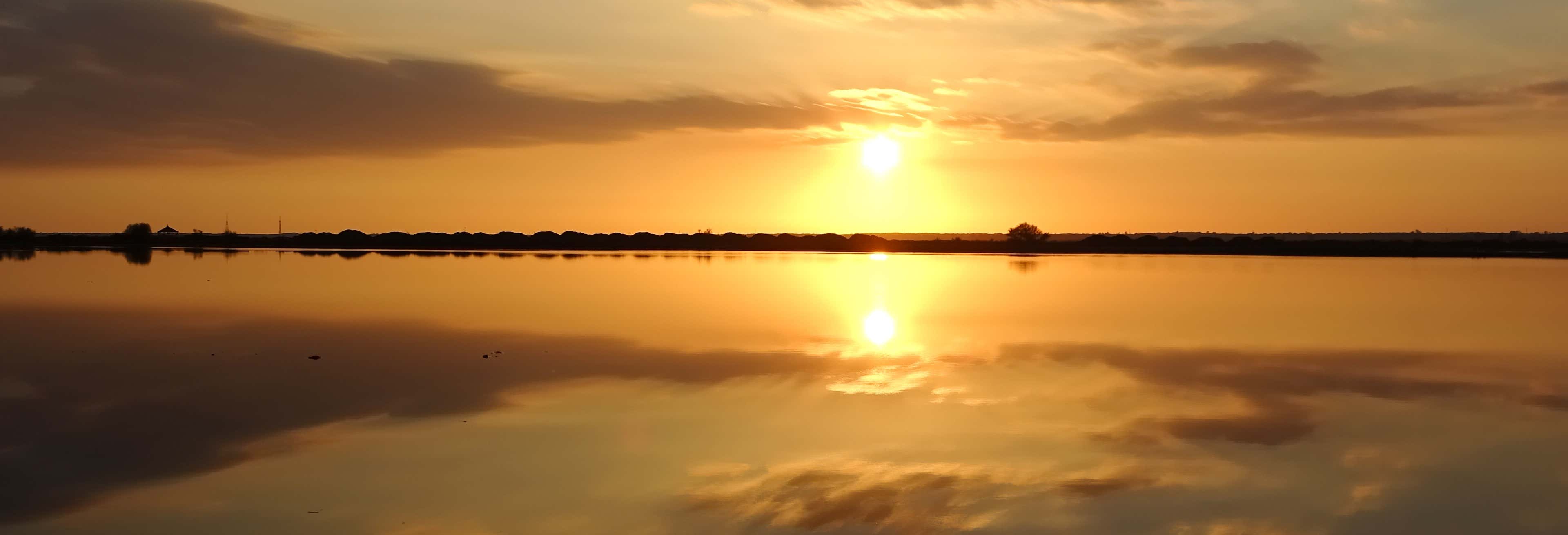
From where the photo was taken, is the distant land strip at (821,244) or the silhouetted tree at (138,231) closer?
the distant land strip at (821,244)

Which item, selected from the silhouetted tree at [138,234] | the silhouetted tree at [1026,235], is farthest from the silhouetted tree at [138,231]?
the silhouetted tree at [1026,235]

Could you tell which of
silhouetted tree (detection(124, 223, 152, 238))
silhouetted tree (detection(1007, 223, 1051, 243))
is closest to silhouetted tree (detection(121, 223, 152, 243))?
silhouetted tree (detection(124, 223, 152, 238))

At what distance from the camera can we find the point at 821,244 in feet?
363

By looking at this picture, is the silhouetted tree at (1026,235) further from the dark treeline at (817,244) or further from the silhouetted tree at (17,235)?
the silhouetted tree at (17,235)

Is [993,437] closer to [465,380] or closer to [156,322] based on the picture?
[465,380]

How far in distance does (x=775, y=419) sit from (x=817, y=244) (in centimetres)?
9834

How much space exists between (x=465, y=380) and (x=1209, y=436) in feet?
31.9

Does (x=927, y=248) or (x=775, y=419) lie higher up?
(x=927, y=248)

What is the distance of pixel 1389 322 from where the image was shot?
80.8 ft

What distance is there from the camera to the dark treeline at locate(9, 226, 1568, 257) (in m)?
87.2

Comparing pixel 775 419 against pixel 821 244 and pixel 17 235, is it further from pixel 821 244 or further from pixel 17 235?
pixel 17 235

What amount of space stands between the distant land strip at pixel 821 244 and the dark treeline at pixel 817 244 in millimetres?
178

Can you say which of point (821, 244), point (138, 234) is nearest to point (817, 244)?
point (821, 244)

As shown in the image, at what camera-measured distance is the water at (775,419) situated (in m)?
8.80
